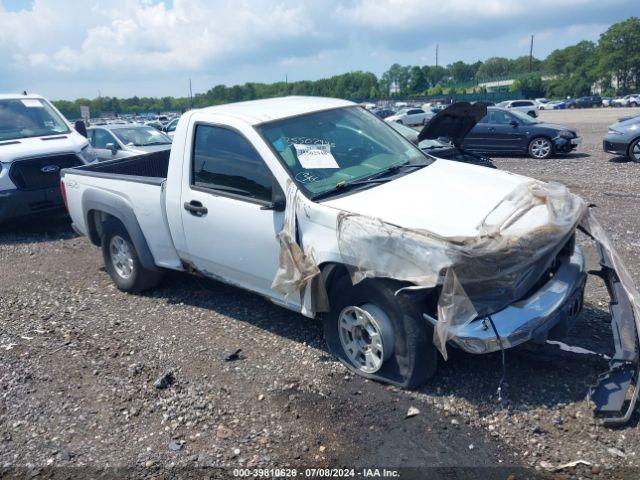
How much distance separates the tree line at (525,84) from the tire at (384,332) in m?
64.6

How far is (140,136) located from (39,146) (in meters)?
4.31

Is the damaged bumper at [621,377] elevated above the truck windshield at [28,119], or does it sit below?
below

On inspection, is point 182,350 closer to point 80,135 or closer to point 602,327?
point 602,327

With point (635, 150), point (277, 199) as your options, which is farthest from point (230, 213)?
point (635, 150)

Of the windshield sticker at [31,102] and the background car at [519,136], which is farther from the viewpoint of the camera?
the background car at [519,136]

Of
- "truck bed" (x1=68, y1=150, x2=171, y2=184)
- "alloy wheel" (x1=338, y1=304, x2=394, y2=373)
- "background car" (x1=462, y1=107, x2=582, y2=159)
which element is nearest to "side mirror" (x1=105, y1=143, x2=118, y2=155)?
"truck bed" (x1=68, y1=150, x2=171, y2=184)

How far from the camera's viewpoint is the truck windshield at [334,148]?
4.42 metres

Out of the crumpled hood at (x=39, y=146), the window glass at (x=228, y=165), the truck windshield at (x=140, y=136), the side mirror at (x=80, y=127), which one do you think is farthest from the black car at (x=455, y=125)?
the truck windshield at (x=140, y=136)

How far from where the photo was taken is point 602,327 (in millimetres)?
4645

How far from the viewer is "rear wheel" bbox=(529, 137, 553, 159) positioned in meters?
15.7

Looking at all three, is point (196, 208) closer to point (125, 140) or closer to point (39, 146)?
point (39, 146)

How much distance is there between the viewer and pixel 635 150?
13508 mm

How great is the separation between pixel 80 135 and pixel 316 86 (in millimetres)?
90259

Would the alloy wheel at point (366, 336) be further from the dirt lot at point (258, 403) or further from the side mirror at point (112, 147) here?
the side mirror at point (112, 147)
